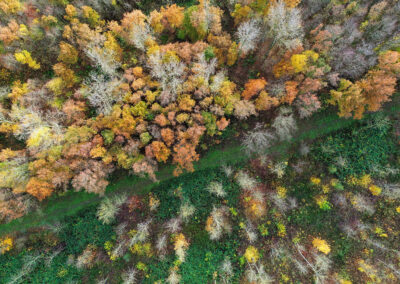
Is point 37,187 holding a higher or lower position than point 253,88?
lower

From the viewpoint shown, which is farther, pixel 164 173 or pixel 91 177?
pixel 164 173

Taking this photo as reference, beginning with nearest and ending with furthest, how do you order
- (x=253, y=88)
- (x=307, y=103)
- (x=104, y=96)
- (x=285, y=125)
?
(x=104, y=96), (x=307, y=103), (x=253, y=88), (x=285, y=125)

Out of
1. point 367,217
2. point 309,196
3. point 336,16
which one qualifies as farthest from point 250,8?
point 367,217

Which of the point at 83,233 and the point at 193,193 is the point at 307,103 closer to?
the point at 193,193

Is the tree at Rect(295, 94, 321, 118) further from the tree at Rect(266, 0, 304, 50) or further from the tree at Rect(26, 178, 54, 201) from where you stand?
the tree at Rect(26, 178, 54, 201)

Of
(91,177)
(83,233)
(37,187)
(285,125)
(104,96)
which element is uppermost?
(104,96)

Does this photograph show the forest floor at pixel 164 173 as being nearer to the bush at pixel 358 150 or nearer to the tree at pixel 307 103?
the bush at pixel 358 150

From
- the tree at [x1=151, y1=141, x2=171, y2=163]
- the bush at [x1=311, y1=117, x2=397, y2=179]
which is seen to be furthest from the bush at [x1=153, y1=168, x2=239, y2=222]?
the bush at [x1=311, y1=117, x2=397, y2=179]

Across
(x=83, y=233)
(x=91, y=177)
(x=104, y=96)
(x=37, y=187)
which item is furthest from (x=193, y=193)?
(x=37, y=187)
